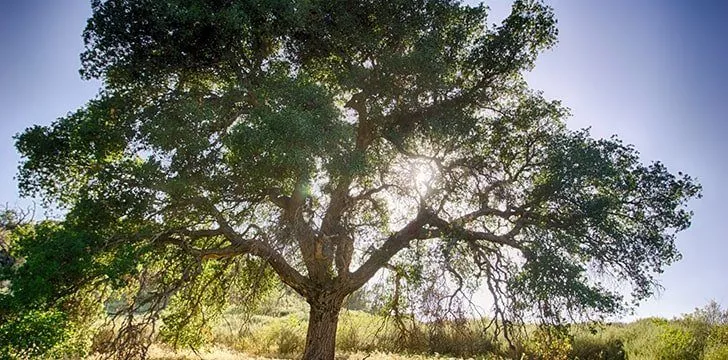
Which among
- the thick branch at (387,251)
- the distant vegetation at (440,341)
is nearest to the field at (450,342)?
the distant vegetation at (440,341)

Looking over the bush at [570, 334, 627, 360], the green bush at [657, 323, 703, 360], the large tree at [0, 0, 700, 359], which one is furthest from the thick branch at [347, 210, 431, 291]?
the bush at [570, 334, 627, 360]

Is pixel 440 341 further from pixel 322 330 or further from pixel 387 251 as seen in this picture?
pixel 387 251

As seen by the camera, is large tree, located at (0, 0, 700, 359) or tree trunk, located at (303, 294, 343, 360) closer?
large tree, located at (0, 0, 700, 359)

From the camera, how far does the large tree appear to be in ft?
30.1

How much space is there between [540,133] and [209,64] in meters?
8.64

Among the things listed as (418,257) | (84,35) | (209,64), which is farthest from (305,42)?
(418,257)

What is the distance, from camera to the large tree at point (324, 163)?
9180mm

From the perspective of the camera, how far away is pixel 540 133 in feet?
38.3

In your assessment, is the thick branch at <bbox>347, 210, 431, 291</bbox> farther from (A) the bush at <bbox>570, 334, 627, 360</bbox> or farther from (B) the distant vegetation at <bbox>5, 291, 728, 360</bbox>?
(A) the bush at <bbox>570, 334, 627, 360</bbox>

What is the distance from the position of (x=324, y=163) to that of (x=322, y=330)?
5171 mm

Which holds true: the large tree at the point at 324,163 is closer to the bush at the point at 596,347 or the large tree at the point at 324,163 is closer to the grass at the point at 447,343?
the grass at the point at 447,343

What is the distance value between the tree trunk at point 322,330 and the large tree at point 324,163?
4 centimetres

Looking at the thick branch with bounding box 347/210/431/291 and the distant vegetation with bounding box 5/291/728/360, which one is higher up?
the thick branch with bounding box 347/210/431/291

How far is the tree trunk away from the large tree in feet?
0.15
